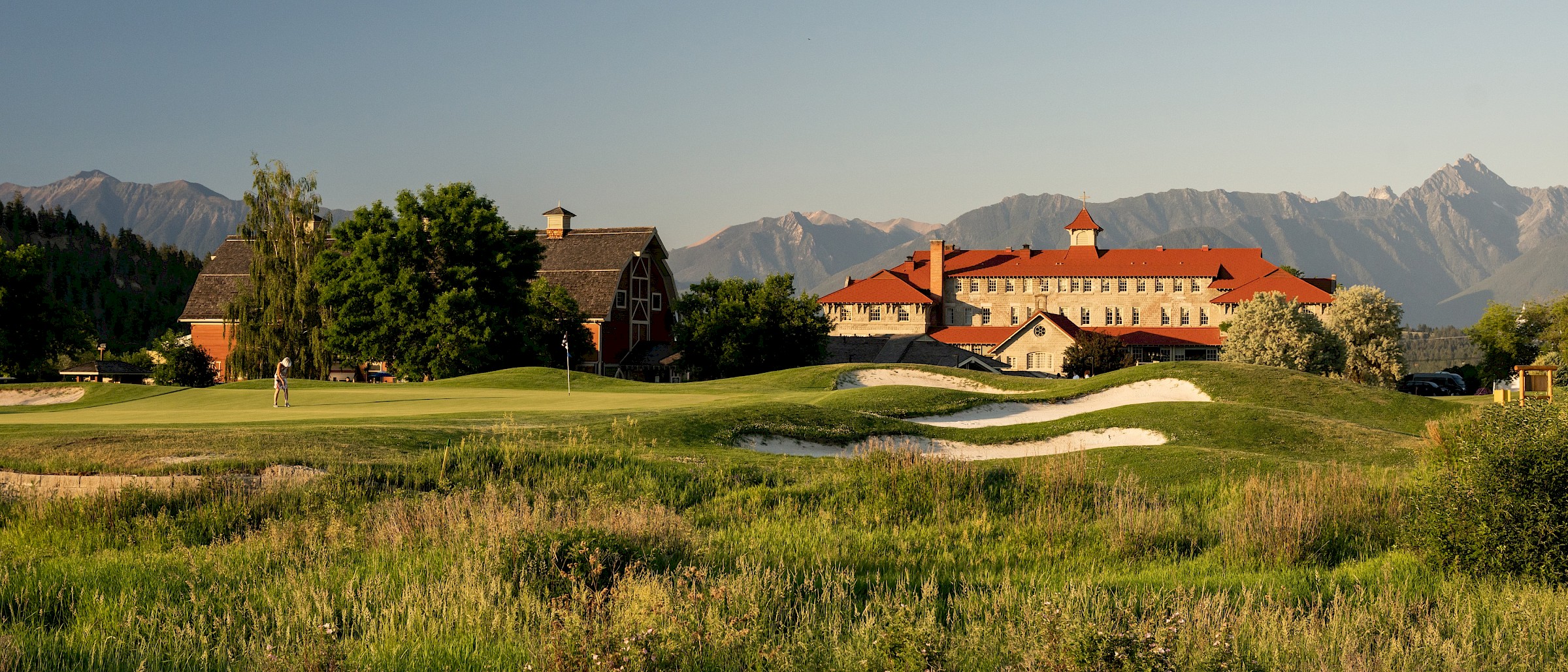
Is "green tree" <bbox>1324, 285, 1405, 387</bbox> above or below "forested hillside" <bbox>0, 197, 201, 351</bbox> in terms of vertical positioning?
below

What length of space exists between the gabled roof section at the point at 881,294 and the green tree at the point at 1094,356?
28686 mm

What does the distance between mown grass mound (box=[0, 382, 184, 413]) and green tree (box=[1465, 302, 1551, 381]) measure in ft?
275

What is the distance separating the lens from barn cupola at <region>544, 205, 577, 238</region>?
8388cm

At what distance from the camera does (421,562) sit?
9.60 metres

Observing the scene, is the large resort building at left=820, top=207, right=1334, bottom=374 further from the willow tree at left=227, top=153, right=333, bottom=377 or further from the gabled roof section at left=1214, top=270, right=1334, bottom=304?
the willow tree at left=227, top=153, right=333, bottom=377

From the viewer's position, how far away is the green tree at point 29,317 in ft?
160

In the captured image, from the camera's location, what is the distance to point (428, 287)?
5447 cm

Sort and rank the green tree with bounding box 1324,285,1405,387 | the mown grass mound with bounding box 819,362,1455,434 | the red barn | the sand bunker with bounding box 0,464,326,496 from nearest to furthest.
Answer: the sand bunker with bounding box 0,464,326,496 → the mown grass mound with bounding box 819,362,1455,434 → the green tree with bounding box 1324,285,1405,387 → the red barn

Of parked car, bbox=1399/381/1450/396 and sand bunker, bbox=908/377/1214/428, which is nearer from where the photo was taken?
sand bunker, bbox=908/377/1214/428

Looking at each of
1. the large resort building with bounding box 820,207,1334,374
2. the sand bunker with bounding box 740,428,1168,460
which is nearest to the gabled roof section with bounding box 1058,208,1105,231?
the large resort building with bounding box 820,207,1334,374

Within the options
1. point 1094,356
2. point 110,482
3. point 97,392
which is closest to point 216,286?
point 97,392

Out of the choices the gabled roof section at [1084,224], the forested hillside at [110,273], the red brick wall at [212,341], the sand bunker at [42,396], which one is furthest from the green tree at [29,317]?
the gabled roof section at [1084,224]

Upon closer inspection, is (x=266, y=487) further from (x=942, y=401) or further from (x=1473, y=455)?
(x=942, y=401)

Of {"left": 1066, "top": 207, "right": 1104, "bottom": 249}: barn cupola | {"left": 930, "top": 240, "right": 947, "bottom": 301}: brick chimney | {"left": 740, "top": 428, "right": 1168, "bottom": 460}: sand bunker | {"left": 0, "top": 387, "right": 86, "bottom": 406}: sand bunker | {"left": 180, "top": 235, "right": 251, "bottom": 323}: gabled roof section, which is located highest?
{"left": 1066, "top": 207, "right": 1104, "bottom": 249}: barn cupola
